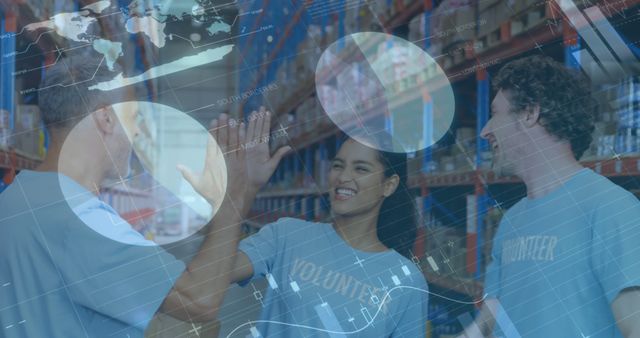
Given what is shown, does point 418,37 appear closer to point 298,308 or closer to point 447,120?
point 447,120

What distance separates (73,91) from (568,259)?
1118 mm

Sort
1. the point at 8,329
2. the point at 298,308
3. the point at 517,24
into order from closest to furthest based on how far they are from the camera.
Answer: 1. the point at 8,329
2. the point at 298,308
3. the point at 517,24

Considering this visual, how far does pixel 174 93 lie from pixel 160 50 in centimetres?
11

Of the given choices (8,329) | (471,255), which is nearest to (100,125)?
(8,329)

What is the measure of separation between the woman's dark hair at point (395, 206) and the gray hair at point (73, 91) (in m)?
0.53

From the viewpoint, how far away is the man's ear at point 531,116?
63.1 inches

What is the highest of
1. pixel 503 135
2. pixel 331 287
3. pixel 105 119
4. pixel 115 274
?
pixel 105 119

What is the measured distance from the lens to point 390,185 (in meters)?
1.52

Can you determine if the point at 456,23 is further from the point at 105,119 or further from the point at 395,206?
the point at 105,119

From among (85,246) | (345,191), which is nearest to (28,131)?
(85,246)

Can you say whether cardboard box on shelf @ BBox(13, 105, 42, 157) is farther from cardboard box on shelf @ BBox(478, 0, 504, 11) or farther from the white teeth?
cardboard box on shelf @ BBox(478, 0, 504, 11)

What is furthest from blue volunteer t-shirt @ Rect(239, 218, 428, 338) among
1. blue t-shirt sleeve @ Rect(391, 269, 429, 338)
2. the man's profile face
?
the man's profile face

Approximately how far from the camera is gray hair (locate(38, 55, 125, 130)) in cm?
139

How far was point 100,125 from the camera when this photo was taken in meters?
1.42
